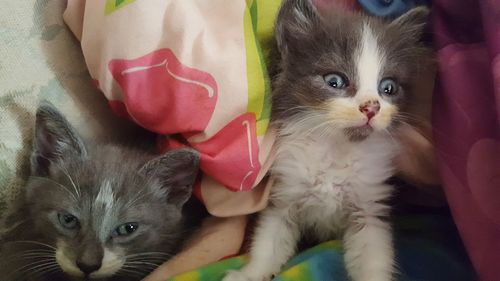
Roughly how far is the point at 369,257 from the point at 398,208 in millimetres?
199

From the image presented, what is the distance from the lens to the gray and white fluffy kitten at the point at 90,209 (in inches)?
43.6

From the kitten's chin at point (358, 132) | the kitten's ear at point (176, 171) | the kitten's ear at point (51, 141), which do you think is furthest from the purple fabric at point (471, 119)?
the kitten's ear at point (51, 141)

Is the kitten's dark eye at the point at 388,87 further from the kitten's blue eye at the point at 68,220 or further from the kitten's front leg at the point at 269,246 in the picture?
the kitten's blue eye at the point at 68,220

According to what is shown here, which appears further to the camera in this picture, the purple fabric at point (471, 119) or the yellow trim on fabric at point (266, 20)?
the yellow trim on fabric at point (266, 20)

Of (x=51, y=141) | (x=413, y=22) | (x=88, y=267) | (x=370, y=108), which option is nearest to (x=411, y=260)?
(x=370, y=108)

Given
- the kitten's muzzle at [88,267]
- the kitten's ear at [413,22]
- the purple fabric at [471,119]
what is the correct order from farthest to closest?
1. the kitten's ear at [413,22]
2. the kitten's muzzle at [88,267]
3. the purple fabric at [471,119]

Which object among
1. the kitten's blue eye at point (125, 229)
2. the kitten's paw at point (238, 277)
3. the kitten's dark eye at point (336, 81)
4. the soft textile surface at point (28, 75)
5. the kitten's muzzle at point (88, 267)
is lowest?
the kitten's muzzle at point (88, 267)

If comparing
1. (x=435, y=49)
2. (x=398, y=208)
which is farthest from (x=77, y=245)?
(x=435, y=49)

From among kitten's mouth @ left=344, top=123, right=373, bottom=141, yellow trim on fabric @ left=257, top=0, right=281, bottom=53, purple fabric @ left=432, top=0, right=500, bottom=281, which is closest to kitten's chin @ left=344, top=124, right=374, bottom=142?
kitten's mouth @ left=344, top=123, right=373, bottom=141

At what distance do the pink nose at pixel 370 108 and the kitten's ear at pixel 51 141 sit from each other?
0.54m

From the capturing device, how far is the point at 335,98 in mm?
1118

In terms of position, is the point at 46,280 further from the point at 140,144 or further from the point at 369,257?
the point at 369,257

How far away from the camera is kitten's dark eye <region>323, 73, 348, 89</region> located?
1.14 metres

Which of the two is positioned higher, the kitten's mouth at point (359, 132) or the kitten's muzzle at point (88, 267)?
the kitten's mouth at point (359, 132)
